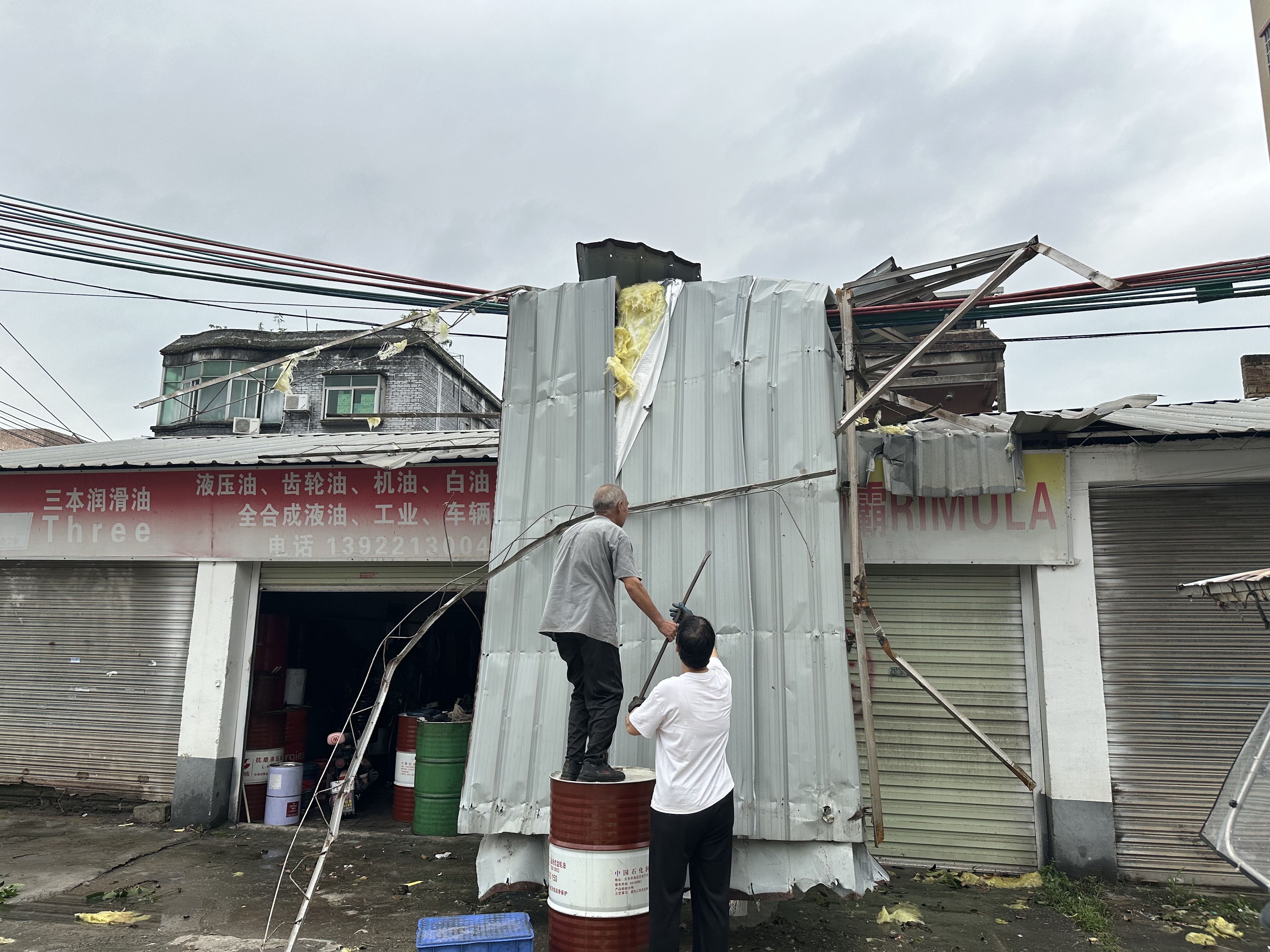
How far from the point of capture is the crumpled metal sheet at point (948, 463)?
625 centimetres

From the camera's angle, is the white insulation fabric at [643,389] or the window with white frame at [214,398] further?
the window with white frame at [214,398]

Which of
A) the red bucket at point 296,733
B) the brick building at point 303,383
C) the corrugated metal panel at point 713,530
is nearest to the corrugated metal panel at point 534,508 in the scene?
the corrugated metal panel at point 713,530

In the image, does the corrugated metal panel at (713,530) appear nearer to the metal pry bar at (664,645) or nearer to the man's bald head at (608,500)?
the metal pry bar at (664,645)

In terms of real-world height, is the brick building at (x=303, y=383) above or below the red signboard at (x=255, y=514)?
above

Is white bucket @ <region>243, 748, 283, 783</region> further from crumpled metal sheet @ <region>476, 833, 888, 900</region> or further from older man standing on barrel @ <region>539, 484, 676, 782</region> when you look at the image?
older man standing on barrel @ <region>539, 484, 676, 782</region>

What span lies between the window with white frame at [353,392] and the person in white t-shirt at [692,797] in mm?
22387

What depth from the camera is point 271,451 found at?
8.77 meters

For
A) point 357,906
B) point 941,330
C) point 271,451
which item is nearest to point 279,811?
point 357,906

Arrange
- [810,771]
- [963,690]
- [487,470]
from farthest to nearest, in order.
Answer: [487,470] → [963,690] → [810,771]

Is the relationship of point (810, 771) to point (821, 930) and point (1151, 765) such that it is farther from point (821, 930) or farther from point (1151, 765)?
point (1151, 765)

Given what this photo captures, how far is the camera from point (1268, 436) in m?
6.12

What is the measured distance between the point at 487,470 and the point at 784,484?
3.46 meters

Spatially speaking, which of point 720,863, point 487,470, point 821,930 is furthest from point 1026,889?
point 487,470

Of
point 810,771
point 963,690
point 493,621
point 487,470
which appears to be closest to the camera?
point 810,771
